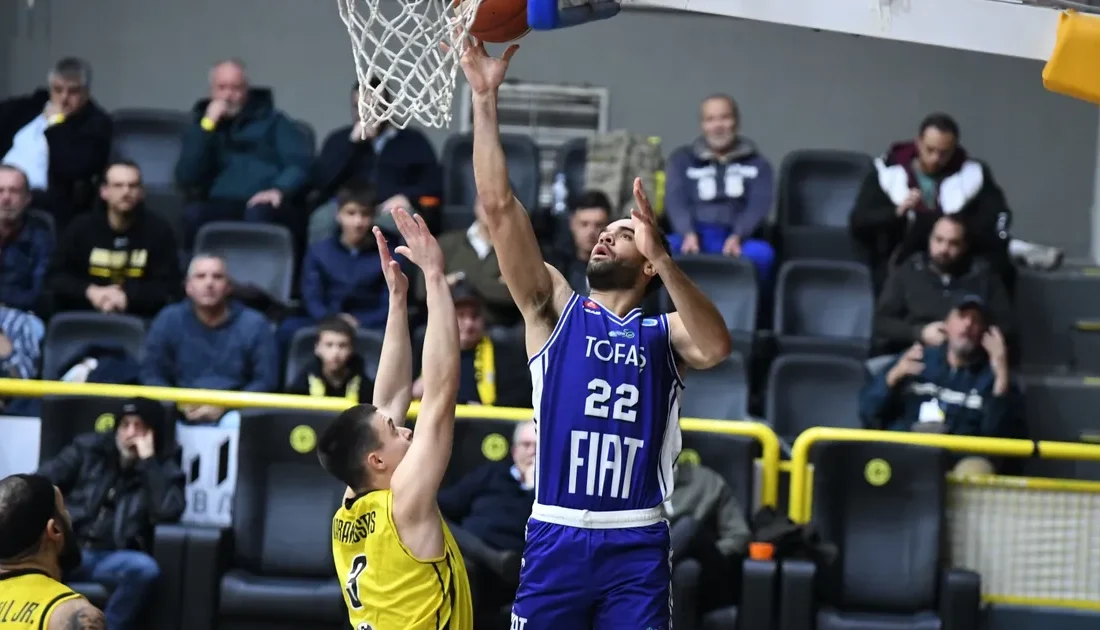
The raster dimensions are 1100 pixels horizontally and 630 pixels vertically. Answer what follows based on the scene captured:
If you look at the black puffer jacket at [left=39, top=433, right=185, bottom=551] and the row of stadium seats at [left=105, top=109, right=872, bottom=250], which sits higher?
the row of stadium seats at [left=105, top=109, right=872, bottom=250]

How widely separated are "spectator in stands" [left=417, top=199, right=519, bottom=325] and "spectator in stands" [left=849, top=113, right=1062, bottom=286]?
233cm

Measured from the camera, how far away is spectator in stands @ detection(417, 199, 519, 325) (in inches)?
329

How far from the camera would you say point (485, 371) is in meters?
7.69

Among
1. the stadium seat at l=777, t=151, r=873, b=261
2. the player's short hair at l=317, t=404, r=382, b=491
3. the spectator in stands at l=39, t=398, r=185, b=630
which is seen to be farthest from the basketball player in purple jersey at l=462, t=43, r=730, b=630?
the stadium seat at l=777, t=151, r=873, b=261

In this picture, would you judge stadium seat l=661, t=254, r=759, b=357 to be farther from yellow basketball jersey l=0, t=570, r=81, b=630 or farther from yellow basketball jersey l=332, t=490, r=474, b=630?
yellow basketball jersey l=0, t=570, r=81, b=630

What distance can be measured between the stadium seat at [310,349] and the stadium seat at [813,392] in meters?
2.14

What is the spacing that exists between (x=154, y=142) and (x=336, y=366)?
3.74 m

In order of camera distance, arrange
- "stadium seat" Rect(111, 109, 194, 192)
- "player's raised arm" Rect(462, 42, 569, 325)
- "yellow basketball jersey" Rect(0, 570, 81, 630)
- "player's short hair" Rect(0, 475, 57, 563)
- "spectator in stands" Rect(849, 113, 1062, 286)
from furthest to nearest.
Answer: "stadium seat" Rect(111, 109, 194, 192) → "spectator in stands" Rect(849, 113, 1062, 286) → "player's raised arm" Rect(462, 42, 569, 325) → "player's short hair" Rect(0, 475, 57, 563) → "yellow basketball jersey" Rect(0, 570, 81, 630)

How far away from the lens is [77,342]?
27.1 feet

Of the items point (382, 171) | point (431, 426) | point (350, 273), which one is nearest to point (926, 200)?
point (382, 171)

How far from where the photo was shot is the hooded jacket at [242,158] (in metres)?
9.48

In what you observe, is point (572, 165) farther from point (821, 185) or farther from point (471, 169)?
point (821, 185)

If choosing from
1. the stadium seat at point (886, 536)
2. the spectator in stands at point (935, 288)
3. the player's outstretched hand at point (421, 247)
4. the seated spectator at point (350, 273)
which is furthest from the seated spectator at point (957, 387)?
the player's outstretched hand at point (421, 247)

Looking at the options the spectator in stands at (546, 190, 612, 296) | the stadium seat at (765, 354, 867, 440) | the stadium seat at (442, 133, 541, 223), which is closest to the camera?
the stadium seat at (765, 354, 867, 440)
